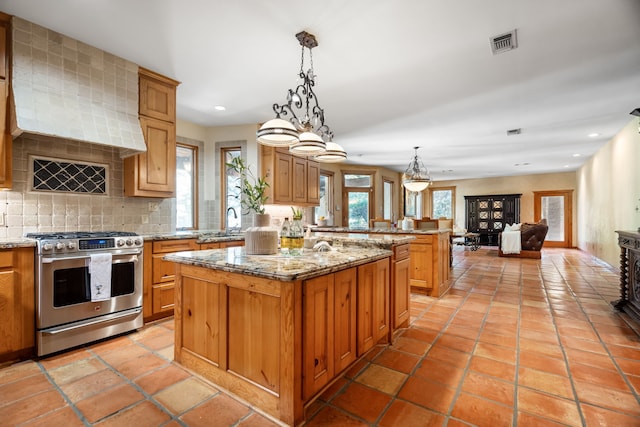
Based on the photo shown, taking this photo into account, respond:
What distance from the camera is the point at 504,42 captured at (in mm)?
2549

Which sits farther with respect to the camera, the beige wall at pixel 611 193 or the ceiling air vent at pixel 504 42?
the beige wall at pixel 611 193

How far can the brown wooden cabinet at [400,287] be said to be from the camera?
8.58 ft

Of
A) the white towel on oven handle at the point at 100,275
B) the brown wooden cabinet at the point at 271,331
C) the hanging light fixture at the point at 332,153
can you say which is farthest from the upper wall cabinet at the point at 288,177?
the brown wooden cabinet at the point at 271,331

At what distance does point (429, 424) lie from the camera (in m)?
1.60

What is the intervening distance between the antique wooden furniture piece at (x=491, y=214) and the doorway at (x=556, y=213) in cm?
66

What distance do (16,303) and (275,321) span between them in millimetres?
2139

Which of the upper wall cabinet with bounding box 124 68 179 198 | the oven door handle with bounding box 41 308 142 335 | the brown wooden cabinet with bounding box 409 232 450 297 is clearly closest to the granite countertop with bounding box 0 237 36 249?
the oven door handle with bounding box 41 308 142 335

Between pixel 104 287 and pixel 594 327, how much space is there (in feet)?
14.7

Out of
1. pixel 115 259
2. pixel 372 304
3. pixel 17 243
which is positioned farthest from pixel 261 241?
pixel 17 243

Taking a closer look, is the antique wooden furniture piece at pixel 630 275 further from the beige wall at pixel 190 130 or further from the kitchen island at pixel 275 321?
the beige wall at pixel 190 130

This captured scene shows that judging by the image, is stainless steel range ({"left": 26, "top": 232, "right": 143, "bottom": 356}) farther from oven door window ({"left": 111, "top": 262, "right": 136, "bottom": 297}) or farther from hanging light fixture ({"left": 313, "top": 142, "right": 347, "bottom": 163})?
hanging light fixture ({"left": 313, "top": 142, "right": 347, "bottom": 163})

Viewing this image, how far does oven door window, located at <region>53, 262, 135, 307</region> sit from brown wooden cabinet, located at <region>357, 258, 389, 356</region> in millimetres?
2152

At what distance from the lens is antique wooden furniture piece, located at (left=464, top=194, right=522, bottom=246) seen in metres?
10.4

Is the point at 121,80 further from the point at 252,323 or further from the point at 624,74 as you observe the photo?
the point at 624,74
